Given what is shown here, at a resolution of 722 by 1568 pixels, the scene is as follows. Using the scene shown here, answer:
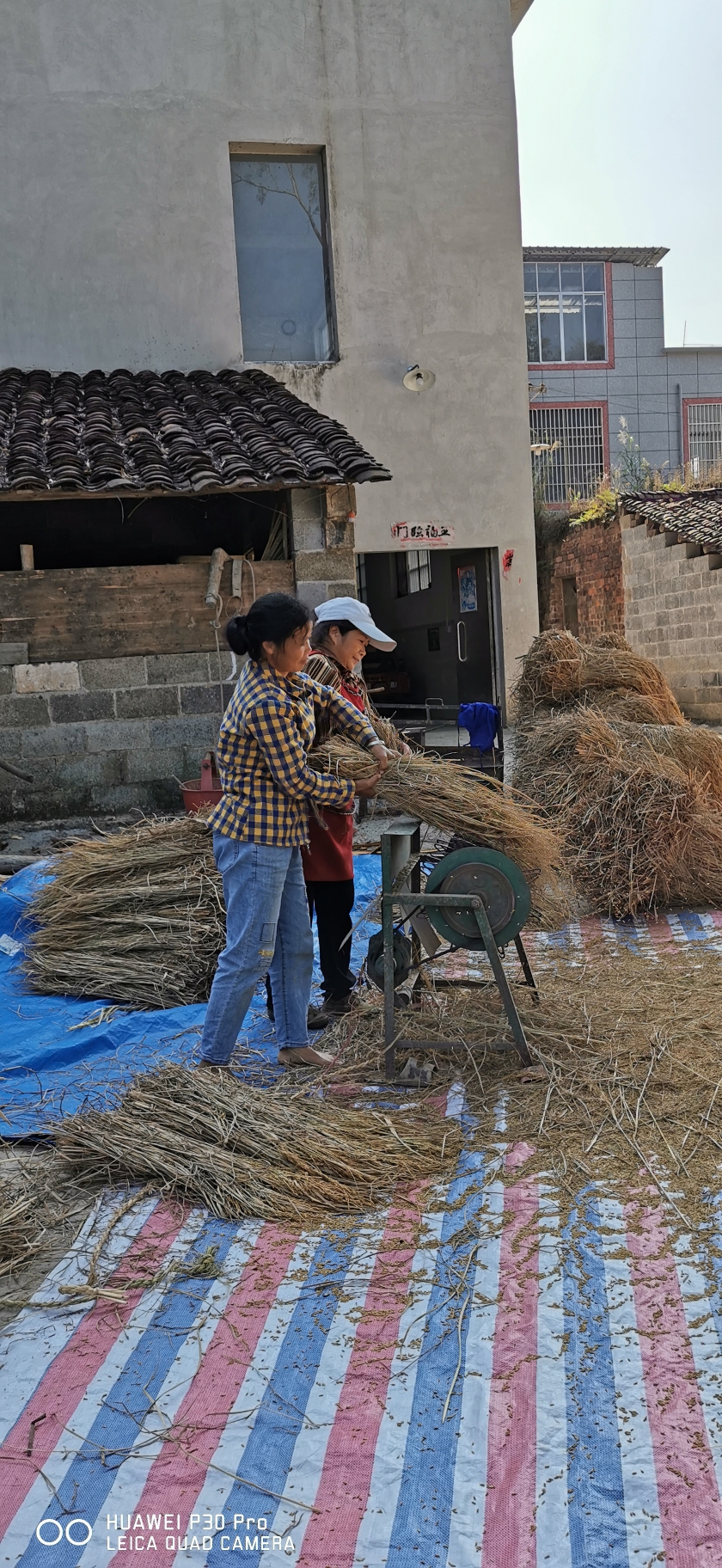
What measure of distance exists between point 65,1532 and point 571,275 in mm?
26807

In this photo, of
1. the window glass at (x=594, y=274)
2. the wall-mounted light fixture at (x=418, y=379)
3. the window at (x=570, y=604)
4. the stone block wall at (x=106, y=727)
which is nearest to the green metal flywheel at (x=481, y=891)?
the stone block wall at (x=106, y=727)

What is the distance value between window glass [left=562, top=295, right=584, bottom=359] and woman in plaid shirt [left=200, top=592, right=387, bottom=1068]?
23.8m

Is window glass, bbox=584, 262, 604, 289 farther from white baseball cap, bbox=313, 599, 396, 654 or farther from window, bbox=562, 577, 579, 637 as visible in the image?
white baseball cap, bbox=313, 599, 396, 654

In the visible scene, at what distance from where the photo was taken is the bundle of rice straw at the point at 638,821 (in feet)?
18.1

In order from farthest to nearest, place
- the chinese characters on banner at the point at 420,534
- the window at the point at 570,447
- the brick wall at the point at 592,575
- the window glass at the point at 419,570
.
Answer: the window at the point at 570,447 → the brick wall at the point at 592,575 → the window glass at the point at 419,570 → the chinese characters on banner at the point at 420,534

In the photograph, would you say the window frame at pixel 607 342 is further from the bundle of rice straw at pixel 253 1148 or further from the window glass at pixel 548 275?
the bundle of rice straw at pixel 253 1148

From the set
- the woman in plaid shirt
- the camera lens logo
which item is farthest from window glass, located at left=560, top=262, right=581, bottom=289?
the camera lens logo

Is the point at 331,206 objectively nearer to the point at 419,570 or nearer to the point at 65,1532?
the point at 419,570

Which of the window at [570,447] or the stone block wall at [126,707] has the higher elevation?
the window at [570,447]

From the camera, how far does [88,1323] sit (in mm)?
2404

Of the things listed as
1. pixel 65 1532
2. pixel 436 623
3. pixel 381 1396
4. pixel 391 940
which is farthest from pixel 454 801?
pixel 436 623

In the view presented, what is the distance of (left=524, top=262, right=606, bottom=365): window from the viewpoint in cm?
2466

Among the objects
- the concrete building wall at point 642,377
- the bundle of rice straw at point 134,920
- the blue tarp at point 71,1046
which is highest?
the concrete building wall at point 642,377

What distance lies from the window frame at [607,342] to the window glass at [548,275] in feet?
0.24
